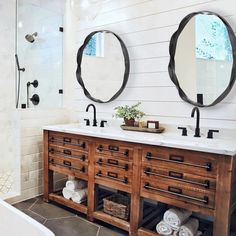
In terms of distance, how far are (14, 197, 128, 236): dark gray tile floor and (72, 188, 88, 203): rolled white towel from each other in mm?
146

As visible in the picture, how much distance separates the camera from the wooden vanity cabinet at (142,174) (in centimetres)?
Answer: 173

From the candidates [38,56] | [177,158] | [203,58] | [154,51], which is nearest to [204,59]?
[203,58]

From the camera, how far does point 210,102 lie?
2260 mm

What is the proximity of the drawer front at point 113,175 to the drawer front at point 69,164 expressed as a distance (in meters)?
0.17

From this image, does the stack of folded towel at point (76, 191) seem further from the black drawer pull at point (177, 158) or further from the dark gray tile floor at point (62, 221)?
the black drawer pull at point (177, 158)

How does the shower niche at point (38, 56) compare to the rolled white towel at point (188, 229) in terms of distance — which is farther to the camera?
the shower niche at point (38, 56)

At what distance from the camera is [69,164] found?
2664 mm

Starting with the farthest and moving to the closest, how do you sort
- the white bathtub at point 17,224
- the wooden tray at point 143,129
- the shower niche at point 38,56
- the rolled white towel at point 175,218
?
the shower niche at point 38,56
the wooden tray at point 143,129
the rolled white towel at point 175,218
the white bathtub at point 17,224

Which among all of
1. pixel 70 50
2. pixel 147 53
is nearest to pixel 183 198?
pixel 147 53

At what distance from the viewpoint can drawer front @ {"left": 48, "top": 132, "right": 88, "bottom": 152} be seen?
2.52 metres

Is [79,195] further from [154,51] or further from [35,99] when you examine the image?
[154,51]

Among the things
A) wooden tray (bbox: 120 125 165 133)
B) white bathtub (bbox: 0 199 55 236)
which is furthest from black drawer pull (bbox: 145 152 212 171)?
white bathtub (bbox: 0 199 55 236)

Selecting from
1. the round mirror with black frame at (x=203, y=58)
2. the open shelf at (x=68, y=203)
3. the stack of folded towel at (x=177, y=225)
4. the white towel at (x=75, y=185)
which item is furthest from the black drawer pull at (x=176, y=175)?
the white towel at (x=75, y=185)

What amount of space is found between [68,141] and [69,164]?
0.24 m
